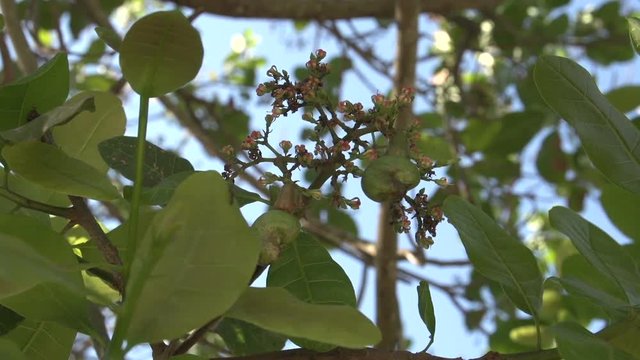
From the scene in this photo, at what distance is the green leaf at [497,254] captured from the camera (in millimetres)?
901

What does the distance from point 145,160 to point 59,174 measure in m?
0.18

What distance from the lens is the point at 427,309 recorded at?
0.89 metres

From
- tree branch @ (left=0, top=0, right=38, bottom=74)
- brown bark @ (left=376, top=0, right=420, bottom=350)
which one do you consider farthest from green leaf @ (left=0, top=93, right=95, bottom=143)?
brown bark @ (left=376, top=0, right=420, bottom=350)

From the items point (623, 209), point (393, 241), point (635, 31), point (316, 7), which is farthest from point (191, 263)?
point (316, 7)

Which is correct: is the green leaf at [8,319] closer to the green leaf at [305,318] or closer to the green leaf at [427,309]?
the green leaf at [305,318]

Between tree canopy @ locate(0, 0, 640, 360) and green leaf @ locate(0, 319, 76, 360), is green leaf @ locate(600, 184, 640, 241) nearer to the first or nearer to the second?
tree canopy @ locate(0, 0, 640, 360)

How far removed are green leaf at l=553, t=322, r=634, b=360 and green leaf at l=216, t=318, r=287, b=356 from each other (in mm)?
351

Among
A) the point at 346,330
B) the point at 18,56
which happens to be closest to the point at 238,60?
the point at 18,56

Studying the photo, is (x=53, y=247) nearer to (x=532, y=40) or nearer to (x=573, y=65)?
(x=573, y=65)

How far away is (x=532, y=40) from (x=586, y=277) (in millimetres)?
1598

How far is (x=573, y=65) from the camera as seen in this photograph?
37.4 inches

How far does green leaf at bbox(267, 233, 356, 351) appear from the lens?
2.92ft

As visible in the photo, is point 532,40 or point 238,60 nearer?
point 532,40

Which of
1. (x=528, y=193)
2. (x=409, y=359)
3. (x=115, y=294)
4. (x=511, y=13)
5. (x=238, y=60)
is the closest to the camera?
(x=409, y=359)
